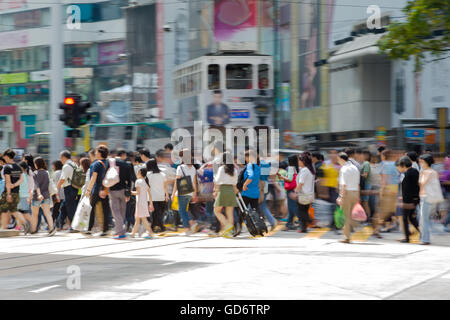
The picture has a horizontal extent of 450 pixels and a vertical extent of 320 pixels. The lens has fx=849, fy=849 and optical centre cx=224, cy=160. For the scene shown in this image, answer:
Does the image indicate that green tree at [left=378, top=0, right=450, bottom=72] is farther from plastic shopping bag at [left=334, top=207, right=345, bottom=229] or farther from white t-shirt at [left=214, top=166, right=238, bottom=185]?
white t-shirt at [left=214, top=166, right=238, bottom=185]

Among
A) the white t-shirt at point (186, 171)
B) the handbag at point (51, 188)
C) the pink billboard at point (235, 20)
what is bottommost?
the handbag at point (51, 188)

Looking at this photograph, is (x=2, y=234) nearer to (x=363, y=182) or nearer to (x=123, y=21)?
(x=363, y=182)

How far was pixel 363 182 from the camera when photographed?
49.3 feet

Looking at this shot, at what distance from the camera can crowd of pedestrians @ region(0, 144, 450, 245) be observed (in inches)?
562

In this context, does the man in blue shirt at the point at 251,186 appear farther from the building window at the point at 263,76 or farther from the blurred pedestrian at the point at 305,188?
the building window at the point at 263,76

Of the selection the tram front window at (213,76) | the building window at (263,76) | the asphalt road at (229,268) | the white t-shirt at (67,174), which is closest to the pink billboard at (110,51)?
the building window at (263,76)

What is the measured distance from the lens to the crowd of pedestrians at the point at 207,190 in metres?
14.3

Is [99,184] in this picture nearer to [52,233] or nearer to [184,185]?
[184,185]

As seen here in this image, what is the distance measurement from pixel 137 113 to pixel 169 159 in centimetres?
4269

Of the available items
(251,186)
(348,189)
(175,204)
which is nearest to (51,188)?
(175,204)

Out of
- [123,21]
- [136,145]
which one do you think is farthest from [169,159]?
[123,21]

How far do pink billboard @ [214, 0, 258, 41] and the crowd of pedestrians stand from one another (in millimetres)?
30920

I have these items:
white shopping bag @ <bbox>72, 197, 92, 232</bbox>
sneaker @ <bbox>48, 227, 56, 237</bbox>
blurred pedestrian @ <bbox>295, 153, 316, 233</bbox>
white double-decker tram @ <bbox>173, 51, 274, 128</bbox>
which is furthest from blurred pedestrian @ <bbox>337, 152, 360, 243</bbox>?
white double-decker tram @ <bbox>173, 51, 274, 128</bbox>

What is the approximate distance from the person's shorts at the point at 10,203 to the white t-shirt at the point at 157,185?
2718 millimetres
